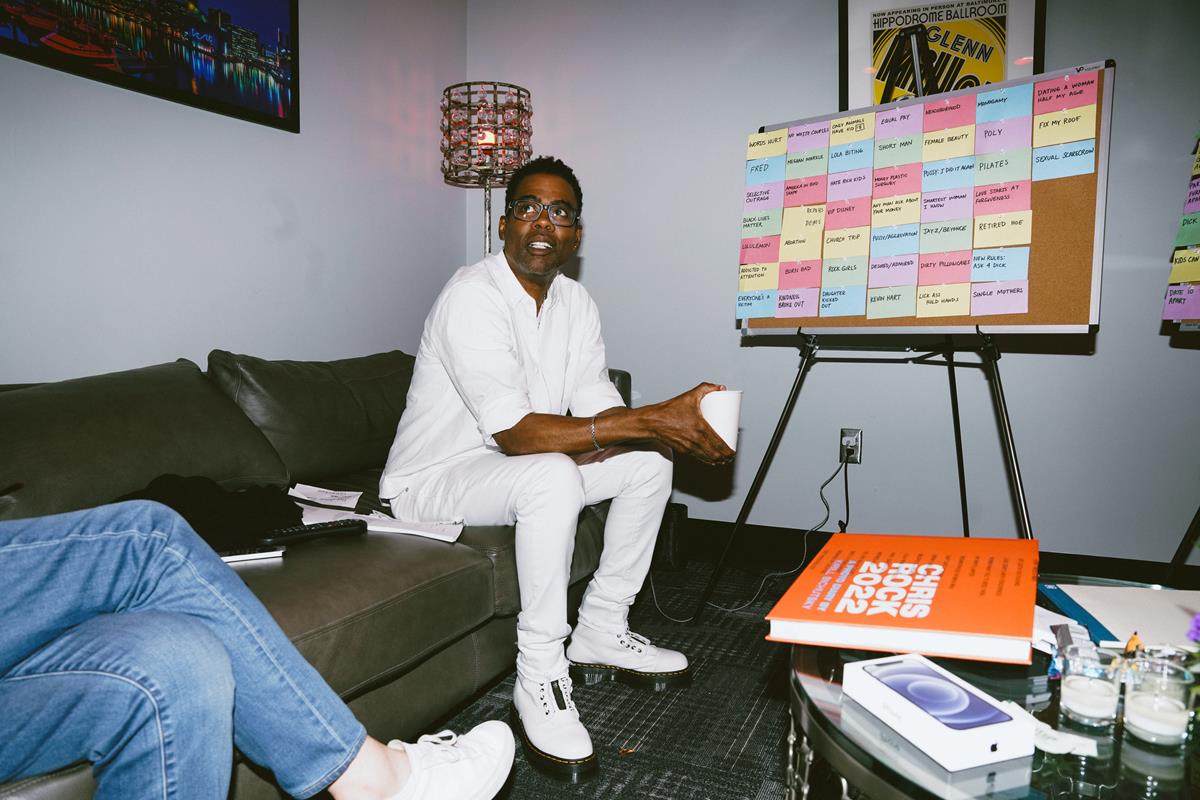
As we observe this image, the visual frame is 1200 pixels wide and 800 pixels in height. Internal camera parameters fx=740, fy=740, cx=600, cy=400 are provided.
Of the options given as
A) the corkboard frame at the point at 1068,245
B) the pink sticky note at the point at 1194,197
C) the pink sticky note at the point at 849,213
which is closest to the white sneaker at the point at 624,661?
the corkboard frame at the point at 1068,245

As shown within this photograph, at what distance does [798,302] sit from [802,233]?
0.20 metres

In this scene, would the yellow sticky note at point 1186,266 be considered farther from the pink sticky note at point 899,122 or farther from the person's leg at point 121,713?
the person's leg at point 121,713

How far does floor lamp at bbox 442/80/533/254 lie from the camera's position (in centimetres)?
272

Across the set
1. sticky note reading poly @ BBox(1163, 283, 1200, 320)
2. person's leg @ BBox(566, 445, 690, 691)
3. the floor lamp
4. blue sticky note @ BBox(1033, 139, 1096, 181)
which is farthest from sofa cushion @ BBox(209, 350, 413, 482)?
sticky note reading poly @ BBox(1163, 283, 1200, 320)

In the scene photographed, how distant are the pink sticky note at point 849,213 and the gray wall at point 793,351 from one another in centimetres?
70

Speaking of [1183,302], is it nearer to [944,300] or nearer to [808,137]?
[944,300]

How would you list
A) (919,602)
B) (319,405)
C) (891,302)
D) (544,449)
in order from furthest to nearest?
(891,302)
(319,405)
(544,449)
(919,602)

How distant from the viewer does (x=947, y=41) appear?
97.6 inches

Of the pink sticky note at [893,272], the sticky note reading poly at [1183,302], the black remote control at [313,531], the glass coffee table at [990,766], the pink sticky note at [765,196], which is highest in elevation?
the pink sticky note at [765,196]

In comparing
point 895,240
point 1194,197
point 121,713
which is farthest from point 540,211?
point 1194,197

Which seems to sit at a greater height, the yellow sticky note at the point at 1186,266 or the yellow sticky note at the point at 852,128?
the yellow sticky note at the point at 852,128

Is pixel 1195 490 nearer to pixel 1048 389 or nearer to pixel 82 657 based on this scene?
pixel 1048 389

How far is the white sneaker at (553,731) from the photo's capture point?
1358mm

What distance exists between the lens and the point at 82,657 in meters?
0.75
